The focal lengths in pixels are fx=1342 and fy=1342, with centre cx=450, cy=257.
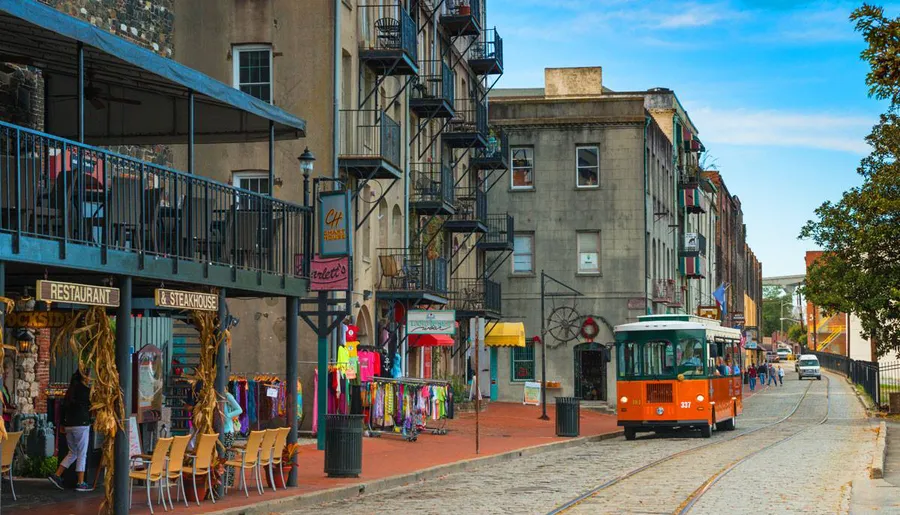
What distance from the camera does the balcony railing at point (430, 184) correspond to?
40.5 metres

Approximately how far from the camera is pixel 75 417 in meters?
18.8

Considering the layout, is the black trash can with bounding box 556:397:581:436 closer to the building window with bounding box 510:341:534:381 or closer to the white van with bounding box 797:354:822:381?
the building window with bounding box 510:341:534:381

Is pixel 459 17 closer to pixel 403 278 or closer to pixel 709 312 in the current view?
pixel 403 278

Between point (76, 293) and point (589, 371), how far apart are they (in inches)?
1688

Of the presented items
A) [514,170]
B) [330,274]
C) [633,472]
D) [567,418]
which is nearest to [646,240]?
[514,170]

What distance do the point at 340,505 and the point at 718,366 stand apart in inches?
804

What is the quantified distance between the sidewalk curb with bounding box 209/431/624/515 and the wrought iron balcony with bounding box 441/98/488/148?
16.7m

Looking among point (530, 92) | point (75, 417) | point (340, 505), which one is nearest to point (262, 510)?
point (340, 505)

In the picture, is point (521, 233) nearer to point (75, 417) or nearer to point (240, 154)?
point (240, 154)

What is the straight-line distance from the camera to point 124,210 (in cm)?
1647

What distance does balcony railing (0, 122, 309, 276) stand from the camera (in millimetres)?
14602

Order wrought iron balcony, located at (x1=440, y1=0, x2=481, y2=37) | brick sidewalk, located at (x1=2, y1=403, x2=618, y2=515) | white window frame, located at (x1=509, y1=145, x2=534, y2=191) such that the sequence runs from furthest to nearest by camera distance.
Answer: white window frame, located at (x1=509, y1=145, x2=534, y2=191) → wrought iron balcony, located at (x1=440, y1=0, x2=481, y2=37) → brick sidewalk, located at (x1=2, y1=403, x2=618, y2=515)

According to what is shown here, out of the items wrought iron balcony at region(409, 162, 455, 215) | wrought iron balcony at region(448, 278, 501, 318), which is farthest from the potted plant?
wrought iron balcony at region(448, 278, 501, 318)

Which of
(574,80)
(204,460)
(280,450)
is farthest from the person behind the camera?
(574,80)
